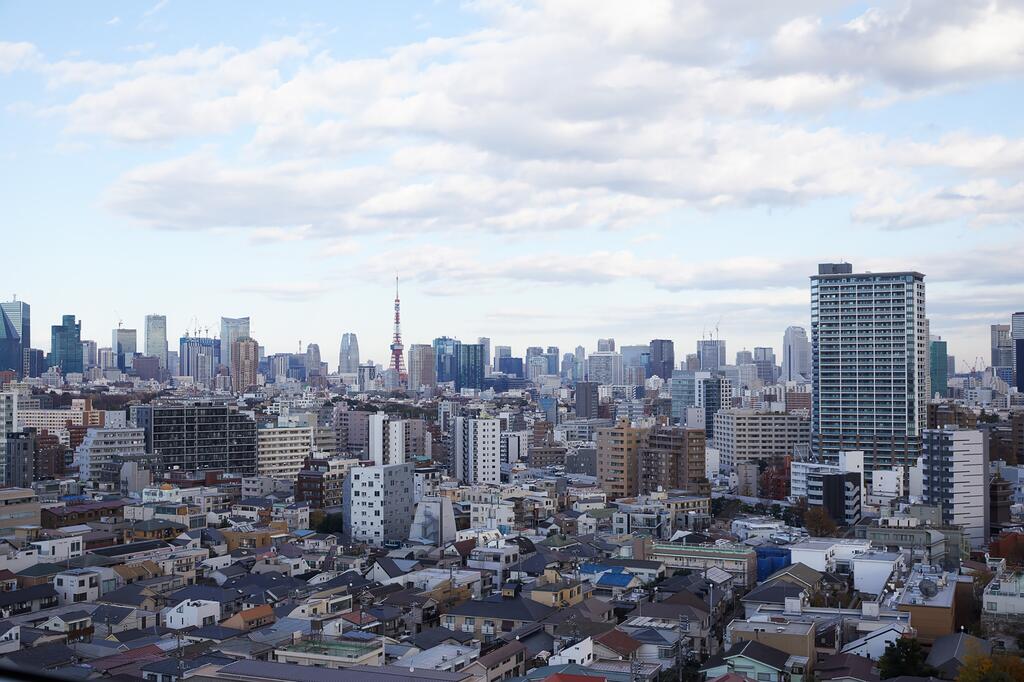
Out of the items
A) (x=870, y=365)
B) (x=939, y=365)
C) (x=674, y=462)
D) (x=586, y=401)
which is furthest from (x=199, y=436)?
(x=939, y=365)

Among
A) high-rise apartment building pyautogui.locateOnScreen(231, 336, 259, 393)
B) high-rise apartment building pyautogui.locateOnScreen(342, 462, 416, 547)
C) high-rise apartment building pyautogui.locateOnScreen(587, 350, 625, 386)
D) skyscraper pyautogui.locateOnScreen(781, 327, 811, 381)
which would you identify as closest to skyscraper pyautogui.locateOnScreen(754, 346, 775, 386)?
skyscraper pyautogui.locateOnScreen(781, 327, 811, 381)

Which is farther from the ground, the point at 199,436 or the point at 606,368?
the point at 606,368

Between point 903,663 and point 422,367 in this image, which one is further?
point 422,367

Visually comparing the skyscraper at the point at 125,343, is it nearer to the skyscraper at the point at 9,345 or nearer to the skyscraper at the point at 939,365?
the skyscraper at the point at 9,345

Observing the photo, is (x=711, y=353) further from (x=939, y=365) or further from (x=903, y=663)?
(x=903, y=663)

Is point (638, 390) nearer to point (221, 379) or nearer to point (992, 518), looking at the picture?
point (221, 379)

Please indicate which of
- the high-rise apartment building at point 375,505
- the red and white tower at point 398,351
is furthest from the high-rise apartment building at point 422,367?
the high-rise apartment building at point 375,505
